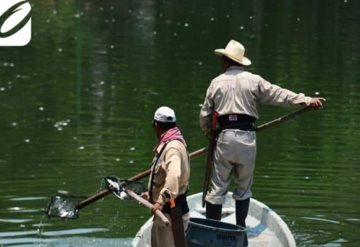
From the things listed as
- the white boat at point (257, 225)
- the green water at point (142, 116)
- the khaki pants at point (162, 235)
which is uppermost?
the khaki pants at point (162, 235)

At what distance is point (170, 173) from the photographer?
8.05 m

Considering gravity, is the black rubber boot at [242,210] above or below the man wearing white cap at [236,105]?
below

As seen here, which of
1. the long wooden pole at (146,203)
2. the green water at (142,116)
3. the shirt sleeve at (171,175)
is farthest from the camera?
the green water at (142,116)

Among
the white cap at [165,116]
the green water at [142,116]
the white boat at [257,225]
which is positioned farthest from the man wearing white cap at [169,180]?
the green water at [142,116]

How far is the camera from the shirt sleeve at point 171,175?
7.97 metres

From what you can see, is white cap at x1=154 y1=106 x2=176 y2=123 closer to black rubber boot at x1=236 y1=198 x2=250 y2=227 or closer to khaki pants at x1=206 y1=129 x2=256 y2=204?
khaki pants at x1=206 y1=129 x2=256 y2=204

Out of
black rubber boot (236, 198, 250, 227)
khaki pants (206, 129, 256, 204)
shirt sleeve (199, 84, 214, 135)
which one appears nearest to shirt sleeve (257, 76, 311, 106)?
khaki pants (206, 129, 256, 204)

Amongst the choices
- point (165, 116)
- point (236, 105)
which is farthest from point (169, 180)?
point (236, 105)

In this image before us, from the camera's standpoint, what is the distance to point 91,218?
1166 cm

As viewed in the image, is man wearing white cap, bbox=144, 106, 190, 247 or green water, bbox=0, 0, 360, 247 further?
green water, bbox=0, 0, 360, 247

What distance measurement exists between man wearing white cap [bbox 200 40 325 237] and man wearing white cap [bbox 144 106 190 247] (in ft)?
3.87

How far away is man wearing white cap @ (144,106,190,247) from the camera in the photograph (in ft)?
26.4

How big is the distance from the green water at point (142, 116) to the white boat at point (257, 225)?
0.51 m

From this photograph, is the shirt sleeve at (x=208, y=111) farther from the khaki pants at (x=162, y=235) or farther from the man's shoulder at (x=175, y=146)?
the khaki pants at (x=162, y=235)
